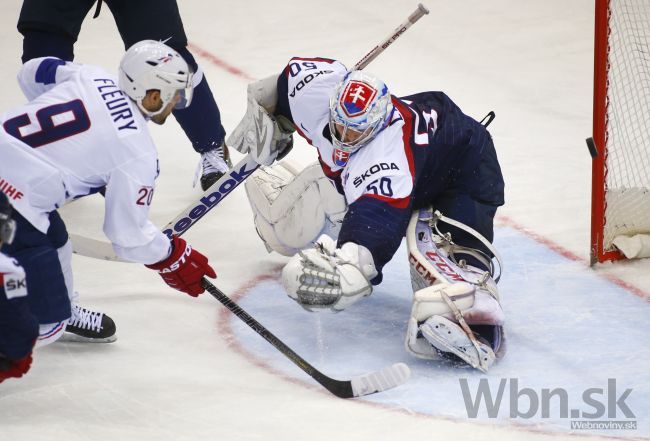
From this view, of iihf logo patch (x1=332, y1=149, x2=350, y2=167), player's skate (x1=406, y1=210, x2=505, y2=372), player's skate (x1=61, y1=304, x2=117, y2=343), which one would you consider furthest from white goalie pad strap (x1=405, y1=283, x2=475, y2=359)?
player's skate (x1=61, y1=304, x2=117, y2=343)

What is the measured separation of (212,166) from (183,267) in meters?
1.35

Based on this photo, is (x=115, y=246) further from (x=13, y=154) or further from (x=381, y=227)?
(x=381, y=227)

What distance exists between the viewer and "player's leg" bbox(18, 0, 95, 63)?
4.18 meters

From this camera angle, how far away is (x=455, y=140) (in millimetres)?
3639

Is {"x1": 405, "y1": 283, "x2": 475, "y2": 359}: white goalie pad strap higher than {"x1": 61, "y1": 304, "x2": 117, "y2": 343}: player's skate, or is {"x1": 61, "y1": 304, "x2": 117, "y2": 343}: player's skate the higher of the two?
{"x1": 405, "y1": 283, "x2": 475, "y2": 359}: white goalie pad strap

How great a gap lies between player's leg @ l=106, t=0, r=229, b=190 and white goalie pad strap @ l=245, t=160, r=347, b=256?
0.51 m

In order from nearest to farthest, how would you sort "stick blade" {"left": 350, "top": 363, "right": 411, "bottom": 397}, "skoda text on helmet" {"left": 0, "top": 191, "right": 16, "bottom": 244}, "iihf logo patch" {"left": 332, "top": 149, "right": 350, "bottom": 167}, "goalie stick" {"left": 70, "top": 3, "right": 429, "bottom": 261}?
"skoda text on helmet" {"left": 0, "top": 191, "right": 16, "bottom": 244}
"stick blade" {"left": 350, "top": 363, "right": 411, "bottom": 397}
"iihf logo patch" {"left": 332, "top": 149, "right": 350, "bottom": 167}
"goalie stick" {"left": 70, "top": 3, "right": 429, "bottom": 261}

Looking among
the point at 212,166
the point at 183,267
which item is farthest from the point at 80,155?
the point at 212,166

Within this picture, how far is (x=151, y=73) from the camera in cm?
310

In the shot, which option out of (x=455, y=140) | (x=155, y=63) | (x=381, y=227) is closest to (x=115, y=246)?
(x=155, y=63)

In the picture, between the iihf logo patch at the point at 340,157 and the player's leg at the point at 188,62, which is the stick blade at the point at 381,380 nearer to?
the iihf logo patch at the point at 340,157

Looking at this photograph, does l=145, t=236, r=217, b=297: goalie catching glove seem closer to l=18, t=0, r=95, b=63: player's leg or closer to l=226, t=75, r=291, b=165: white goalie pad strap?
l=226, t=75, r=291, b=165: white goalie pad strap

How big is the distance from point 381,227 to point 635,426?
0.84 m

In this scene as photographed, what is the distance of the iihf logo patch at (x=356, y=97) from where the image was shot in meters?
3.34
